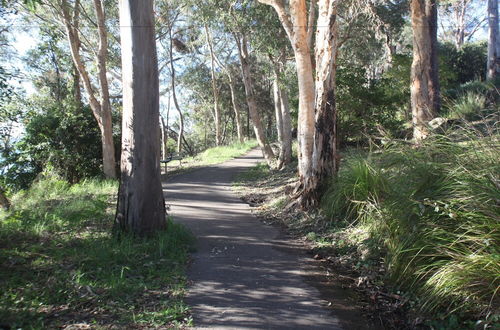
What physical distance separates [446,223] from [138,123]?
14.6 feet

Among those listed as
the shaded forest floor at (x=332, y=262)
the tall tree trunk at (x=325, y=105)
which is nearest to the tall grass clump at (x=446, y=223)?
the shaded forest floor at (x=332, y=262)

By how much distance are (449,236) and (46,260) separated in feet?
15.9

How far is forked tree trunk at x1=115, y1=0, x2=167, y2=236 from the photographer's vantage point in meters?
6.24

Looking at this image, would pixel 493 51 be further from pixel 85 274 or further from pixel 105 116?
pixel 85 274

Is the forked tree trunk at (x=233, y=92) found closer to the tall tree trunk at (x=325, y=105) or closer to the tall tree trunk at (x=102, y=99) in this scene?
the tall tree trunk at (x=102, y=99)

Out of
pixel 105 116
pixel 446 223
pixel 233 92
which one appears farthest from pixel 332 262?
pixel 233 92

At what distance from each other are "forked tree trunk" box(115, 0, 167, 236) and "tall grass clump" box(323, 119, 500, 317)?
3.41 meters

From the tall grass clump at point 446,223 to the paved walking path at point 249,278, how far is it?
0.89 m

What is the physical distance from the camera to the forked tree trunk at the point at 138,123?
6242 mm

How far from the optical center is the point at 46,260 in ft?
17.3

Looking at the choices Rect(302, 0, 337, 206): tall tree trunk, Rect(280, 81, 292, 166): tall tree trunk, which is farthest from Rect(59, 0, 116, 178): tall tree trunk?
Rect(302, 0, 337, 206): tall tree trunk

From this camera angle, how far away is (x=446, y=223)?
4.39m

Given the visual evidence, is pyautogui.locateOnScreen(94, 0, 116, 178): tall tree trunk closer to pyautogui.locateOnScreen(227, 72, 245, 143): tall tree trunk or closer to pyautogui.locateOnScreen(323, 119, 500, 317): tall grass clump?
pyautogui.locateOnScreen(323, 119, 500, 317): tall grass clump

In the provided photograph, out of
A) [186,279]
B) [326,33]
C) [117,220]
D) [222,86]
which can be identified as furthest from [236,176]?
[222,86]
